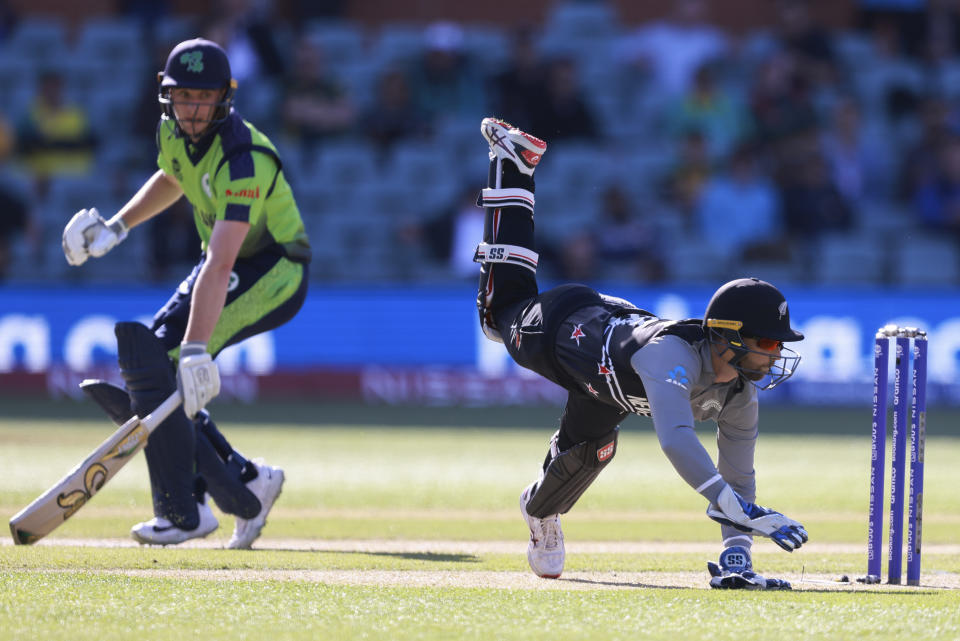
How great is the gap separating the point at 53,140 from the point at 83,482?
374 inches

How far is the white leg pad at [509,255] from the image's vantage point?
608 centimetres

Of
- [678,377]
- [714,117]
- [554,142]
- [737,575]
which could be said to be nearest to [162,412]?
[678,377]

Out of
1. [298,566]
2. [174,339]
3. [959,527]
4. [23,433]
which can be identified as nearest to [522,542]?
[298,566]

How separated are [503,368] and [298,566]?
7357mm

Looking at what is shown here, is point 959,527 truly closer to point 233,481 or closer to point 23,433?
point 233,481

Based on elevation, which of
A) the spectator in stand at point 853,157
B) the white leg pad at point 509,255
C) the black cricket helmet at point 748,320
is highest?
the spectator in stand at point 853,157

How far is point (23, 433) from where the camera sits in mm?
10328

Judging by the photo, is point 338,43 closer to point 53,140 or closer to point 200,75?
point 53,140

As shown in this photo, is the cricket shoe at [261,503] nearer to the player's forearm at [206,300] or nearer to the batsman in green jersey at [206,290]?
the batsman in green jersey at [206,290]

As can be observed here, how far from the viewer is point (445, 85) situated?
575 inches

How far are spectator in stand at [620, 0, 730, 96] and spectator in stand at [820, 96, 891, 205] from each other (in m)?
1.51

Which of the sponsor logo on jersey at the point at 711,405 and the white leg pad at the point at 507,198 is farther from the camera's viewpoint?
the white leg pad at the point at 507,198

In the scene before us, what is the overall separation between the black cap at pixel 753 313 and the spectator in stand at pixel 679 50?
33.3 feet

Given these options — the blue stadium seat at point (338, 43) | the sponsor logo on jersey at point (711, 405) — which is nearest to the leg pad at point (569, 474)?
the sponsor logo on jersey at point (711, 405)
